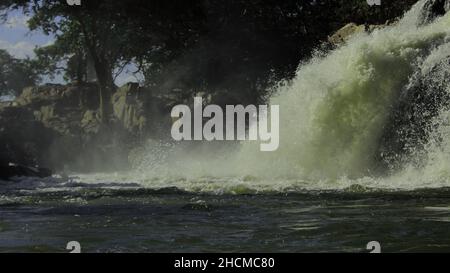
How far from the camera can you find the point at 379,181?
2130 centimetres

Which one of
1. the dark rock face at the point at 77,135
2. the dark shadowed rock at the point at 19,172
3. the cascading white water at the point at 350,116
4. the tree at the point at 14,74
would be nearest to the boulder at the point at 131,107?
the dark rock face at the point at 77,135

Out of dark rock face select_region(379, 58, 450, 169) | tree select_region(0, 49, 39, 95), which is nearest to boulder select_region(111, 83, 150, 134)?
dark rock face select_region(379, 58, 450, 169)

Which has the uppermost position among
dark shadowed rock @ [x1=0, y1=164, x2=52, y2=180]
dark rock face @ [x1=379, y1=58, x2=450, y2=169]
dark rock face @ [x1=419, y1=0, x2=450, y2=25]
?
dark rock face @ [x1=419, y1=0, x2=450, y2=25]

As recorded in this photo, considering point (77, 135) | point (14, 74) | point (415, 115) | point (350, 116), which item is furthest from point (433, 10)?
point (14, 74)

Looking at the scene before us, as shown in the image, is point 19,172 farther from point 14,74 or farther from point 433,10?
point 14,74

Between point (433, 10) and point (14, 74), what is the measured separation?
53.9m

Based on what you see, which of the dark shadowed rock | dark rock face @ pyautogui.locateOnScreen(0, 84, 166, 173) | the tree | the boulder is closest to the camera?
the dark shadowed rock

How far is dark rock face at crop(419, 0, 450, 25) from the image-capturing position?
2875 centimetres

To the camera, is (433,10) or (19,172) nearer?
(433,10)

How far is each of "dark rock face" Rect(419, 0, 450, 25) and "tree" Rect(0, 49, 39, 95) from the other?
165ft

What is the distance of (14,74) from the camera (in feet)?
250

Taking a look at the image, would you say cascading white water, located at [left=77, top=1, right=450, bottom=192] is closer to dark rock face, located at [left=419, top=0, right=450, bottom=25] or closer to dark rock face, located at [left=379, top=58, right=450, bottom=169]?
dark rock face, located at [left=379, top=58, right=450, bottom=169]
